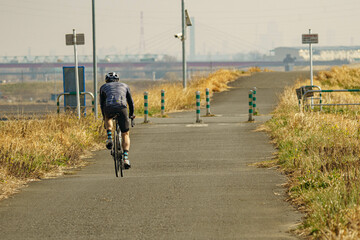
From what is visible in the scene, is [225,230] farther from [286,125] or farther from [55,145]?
[286,125]

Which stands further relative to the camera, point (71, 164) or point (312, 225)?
point (71, 164)

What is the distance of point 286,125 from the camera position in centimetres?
1984

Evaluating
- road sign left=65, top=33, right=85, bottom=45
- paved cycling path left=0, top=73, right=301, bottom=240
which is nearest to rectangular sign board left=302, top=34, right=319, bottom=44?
paved cycling path left=0, top=73, right=301, bottom=240

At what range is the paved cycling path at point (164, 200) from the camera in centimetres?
804

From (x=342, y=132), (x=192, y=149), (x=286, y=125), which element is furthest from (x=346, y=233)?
(x=286, y=125)

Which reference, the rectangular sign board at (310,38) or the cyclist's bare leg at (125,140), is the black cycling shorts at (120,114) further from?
the rectangular sign board at (310,38)

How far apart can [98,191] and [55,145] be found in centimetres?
475

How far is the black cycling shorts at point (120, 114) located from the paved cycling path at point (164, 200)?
1.02 m

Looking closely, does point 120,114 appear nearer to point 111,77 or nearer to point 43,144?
point 111,77

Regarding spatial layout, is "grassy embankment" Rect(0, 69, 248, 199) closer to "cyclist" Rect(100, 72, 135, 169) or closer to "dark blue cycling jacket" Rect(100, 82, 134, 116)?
"cyclist" Rect(100, 72, 135, 169)

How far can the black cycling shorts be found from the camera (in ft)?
38.0

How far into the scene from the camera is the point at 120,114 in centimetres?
1168

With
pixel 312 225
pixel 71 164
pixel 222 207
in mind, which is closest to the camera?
pixel 312 225

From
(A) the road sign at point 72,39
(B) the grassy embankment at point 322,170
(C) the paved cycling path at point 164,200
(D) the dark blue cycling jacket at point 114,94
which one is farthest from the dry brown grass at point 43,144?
(B) the grassy embankment at point 322,170
